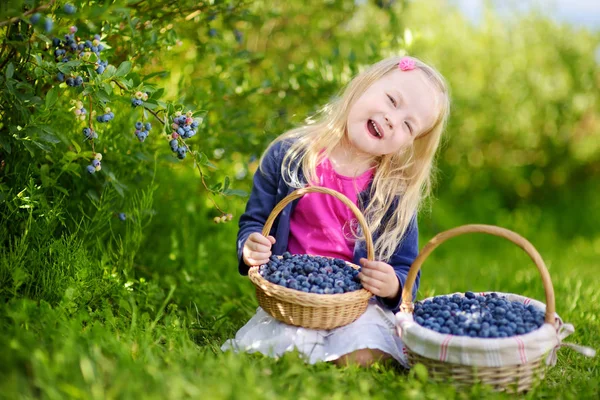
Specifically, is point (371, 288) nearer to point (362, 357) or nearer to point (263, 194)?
point (362, 357)

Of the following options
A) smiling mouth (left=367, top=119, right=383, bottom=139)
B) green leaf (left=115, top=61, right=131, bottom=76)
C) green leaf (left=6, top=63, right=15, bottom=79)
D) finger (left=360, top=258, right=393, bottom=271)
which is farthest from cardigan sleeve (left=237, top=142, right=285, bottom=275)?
green leaf (left=6, top=63, right=15, bottom=79)

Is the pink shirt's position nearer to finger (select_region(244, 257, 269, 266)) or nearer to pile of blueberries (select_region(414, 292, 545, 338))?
finger (select_region(244, 257, 269, 266))

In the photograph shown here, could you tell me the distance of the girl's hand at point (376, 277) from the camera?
2.33 metres

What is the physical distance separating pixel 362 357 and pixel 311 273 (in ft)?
1.09

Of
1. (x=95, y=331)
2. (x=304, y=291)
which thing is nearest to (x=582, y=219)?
(x=304, y=291)

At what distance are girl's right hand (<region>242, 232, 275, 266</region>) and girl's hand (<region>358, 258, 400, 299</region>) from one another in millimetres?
330

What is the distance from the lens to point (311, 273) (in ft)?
7.62

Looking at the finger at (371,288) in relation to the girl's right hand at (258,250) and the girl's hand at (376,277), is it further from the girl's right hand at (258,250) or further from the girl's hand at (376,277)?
the girl's right hand at (258,250)

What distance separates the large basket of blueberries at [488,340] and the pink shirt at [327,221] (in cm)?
45

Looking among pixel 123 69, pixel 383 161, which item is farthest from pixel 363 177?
pixel 123 69

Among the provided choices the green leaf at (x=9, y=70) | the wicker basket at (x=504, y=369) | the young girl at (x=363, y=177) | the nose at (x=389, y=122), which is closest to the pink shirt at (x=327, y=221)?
the young girl at (x=363, y=177)

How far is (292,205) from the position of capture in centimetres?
268

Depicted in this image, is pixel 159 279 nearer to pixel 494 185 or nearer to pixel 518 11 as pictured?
pixel 494 185

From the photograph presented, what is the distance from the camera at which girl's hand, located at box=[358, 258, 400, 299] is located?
2.33 m
